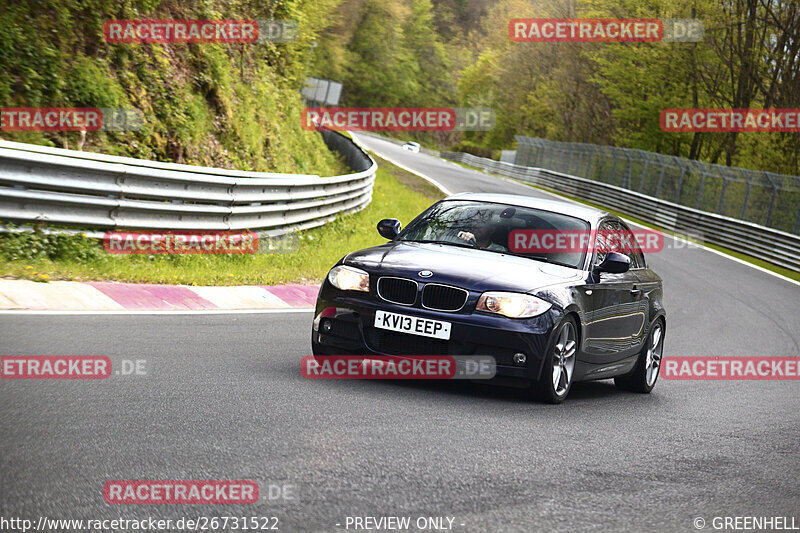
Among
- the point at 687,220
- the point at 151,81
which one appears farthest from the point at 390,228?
the point at 687,220

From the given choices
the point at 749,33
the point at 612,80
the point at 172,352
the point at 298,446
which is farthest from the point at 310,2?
the point at 298,446

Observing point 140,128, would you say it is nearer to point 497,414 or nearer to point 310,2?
point 497,414

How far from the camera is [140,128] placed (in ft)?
52.6

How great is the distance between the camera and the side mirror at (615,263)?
8.34 metres

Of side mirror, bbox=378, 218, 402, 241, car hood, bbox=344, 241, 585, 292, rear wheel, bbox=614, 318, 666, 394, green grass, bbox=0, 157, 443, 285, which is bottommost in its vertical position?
green grass, bbox=0, 157, 443, 285

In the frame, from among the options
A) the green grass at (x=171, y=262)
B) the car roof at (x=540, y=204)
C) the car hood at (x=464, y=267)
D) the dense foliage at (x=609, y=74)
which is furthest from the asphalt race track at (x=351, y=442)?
the dense foliage at (x=609, y=74)

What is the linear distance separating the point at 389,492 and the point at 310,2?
39661 mm

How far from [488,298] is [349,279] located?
41.6 inches

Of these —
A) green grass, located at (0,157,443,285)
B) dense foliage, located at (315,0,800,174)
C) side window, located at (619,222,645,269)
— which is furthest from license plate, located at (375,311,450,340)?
dense foliage, located at (315,0,800,174)

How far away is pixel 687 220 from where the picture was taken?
39.8m

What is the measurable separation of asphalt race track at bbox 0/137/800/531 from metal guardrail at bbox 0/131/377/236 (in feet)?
8.46

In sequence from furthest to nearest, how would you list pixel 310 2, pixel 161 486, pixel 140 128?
1. pixel 310 2
2. pixel 140 128
3. pixel 161 486

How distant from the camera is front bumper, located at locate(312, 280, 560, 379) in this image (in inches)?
282

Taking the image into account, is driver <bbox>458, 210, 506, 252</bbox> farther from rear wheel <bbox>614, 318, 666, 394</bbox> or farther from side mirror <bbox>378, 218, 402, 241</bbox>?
rear wheel <bbox>614, 318, 666, 394</bbox>
